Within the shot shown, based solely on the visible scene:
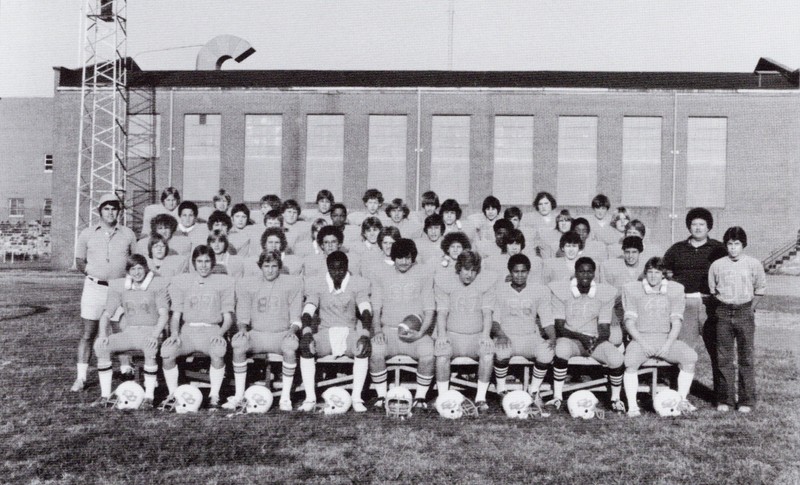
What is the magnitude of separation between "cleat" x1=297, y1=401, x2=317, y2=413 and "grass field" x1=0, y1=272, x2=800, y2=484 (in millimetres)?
210

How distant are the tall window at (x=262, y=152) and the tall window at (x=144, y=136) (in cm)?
404

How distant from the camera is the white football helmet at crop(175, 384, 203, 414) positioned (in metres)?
6.62

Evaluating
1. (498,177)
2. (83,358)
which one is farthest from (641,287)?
(498,177)

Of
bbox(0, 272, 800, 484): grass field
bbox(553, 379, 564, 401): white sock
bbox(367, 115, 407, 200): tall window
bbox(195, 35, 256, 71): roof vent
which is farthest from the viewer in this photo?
bbox(195, 35, 256, 71): roof vent

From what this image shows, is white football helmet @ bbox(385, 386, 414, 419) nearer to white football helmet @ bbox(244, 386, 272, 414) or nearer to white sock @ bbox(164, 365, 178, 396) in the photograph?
white football helmet @ bbox(244, 386, 272, 414)

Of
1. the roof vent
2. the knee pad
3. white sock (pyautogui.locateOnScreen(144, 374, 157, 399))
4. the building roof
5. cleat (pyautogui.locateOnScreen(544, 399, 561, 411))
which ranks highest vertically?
the roof vent

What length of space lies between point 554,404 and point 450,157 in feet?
75.1

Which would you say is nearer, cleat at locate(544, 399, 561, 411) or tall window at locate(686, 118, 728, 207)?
cleat at locate(544, 399, 561, 411)

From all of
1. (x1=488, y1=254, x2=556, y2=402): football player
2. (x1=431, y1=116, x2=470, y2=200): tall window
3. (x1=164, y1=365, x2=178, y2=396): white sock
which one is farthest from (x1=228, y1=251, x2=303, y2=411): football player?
(x1=431, y1=116, x2=470, y2=200): tall window

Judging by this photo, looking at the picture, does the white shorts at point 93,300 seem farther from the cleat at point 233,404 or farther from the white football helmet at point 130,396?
the cleat at point 233,404

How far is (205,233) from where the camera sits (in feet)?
29.3

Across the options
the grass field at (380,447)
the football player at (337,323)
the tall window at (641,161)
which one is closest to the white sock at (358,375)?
the football player at (337,323)

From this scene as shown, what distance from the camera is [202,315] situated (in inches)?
281

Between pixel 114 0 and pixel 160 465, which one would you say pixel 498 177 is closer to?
pixel 114 0
